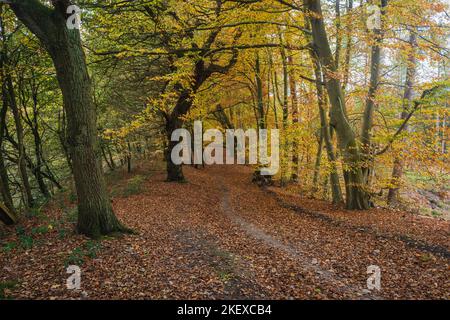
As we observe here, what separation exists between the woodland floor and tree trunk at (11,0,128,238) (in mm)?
654

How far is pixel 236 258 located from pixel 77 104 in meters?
5.19

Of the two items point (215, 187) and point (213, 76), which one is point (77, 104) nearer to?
point (213, 76)

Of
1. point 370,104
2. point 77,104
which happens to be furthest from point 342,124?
point 77,104

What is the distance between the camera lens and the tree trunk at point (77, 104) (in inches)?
249

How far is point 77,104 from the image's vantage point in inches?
265

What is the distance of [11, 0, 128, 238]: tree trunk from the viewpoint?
631 centimetres

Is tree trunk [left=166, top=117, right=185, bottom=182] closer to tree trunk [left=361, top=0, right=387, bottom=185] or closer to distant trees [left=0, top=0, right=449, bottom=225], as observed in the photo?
distant trees [left=0, top=0, right=449, bottom=225]

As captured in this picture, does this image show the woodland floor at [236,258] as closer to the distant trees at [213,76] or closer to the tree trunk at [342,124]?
the tree trunk at [342,124]

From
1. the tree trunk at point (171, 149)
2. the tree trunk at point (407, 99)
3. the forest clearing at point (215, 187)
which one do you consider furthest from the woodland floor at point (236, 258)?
the tree trunk at point (171, 149)

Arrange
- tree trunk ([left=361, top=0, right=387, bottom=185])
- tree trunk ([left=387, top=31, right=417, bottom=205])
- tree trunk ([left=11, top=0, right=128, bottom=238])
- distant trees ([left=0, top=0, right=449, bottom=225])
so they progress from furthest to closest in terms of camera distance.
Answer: tree trunk ([left=361, top=0, right=387, bottom=185])
tree trunk ([left=387, top=31, right=417, bottom=205])
distant trees ([left=0, top=0, right=449, bottom=225])
tree trunk ([left=11, top=0, right=128, bottom=238])

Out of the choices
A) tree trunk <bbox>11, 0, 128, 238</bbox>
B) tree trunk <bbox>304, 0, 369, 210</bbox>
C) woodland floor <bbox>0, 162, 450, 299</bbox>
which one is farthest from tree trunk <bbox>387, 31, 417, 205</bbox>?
tree trunk <bbox>11, 0, 128, 238</bbox>

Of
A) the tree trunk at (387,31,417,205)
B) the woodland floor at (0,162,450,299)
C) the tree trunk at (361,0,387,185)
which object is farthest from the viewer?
the tree trunk at (361,0,387,185)

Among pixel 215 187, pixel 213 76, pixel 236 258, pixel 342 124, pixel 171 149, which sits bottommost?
pixel 215 187

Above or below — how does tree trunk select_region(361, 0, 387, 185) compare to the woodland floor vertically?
above
